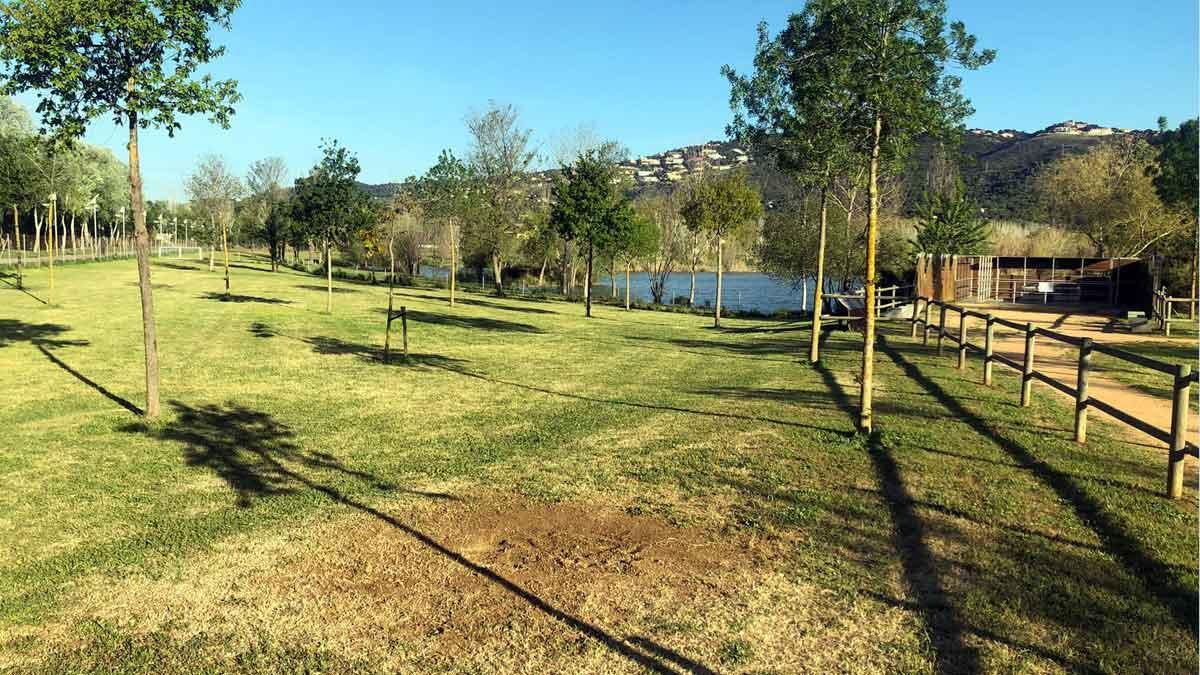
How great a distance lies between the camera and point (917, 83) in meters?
9.72

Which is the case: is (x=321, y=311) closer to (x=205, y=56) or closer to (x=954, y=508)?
(x=205, y=56)

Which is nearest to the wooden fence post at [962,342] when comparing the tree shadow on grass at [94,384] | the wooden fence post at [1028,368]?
the wooden fence post at [1028,368]

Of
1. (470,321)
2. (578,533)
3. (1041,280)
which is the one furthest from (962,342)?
(1041,280)

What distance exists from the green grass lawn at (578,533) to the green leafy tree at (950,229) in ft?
145

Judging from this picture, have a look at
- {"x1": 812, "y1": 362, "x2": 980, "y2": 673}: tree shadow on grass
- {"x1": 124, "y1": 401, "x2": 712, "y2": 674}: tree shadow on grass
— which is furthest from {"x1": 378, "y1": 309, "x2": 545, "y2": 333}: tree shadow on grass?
{"x1": 812, "y1": 362, "x2": 980, "y2": 673}: tree shadow on grass

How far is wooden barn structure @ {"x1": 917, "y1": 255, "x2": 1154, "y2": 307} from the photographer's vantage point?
1436 inches

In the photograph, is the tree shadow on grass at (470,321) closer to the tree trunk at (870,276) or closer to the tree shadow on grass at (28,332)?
the tree shadow on grass at (28,332)

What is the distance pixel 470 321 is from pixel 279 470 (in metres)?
20.2

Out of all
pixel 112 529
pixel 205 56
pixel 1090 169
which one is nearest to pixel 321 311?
pixel 205 56

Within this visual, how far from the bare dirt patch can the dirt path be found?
5.51 metres

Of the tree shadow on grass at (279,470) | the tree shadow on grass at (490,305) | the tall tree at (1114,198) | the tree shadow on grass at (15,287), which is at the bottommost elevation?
the tree shadow on grass at (279,470)

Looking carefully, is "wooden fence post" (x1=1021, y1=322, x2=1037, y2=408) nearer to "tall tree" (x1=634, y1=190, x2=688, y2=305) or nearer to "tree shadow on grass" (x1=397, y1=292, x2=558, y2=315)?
"tree shadow on grass" (x1=397, y1=292, x2=558, y2=315)

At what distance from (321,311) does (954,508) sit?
87.6ft

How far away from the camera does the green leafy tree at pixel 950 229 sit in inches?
2090
